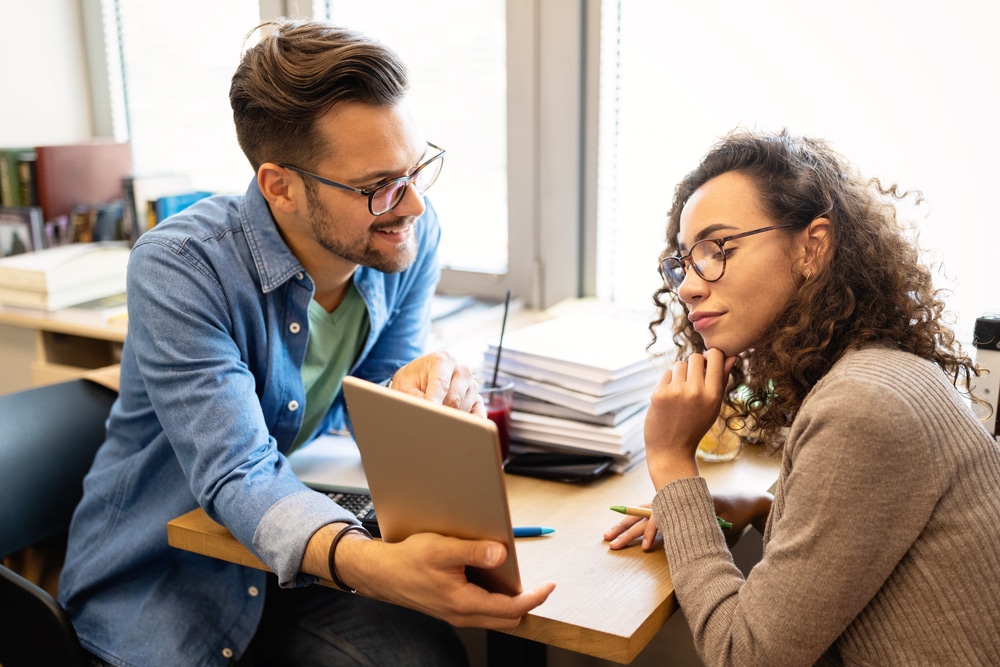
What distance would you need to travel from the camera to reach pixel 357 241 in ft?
5.01

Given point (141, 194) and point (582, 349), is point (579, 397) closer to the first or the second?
point (582, 349)

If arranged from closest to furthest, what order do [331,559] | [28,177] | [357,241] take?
[331,559]
[357,241]
[28,177]

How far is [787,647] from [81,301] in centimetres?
205

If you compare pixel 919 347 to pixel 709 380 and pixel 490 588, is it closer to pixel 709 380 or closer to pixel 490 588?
pixel 709 380

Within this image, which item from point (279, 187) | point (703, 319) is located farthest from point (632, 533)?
point (279, 187)

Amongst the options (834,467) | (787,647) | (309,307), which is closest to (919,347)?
(834,467)

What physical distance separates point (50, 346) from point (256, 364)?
1.22m

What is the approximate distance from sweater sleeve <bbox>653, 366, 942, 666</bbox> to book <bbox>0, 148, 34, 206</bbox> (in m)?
2.50

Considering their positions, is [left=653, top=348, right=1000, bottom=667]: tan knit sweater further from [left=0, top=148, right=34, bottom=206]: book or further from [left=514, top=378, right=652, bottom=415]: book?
[left=0, top=148, right=34, bottom=206]: book

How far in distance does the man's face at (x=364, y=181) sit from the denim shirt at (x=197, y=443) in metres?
0.08

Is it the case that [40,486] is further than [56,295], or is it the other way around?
[56,295]

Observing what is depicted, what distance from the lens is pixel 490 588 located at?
42.9 inches

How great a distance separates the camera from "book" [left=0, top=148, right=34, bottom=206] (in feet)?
9.11

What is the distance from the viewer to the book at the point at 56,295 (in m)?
2.40
